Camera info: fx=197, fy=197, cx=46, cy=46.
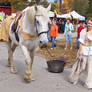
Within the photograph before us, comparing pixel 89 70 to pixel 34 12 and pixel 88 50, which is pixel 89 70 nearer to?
pixel 88 50

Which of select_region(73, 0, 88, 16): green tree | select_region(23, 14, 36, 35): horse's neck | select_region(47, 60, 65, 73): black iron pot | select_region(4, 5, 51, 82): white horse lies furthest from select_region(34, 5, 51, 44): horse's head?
select_region(73, 0, 88, 16): green tree

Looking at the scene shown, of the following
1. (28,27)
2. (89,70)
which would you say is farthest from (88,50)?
(28,27)

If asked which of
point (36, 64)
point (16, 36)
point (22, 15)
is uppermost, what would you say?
point (22, 15)

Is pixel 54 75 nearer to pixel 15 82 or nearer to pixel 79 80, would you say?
pixel 79 80

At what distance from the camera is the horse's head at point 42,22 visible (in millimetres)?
4680

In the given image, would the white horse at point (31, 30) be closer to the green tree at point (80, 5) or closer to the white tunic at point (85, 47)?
the white tunic at point (85, 47)

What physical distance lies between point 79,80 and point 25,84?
1648 millimetres

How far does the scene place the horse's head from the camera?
4.68 metres

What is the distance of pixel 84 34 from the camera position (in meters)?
5.25

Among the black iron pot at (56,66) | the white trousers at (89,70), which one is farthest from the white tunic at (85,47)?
the black iron pot at (56,66)

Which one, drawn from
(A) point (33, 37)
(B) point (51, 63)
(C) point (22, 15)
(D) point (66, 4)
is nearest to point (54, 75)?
(B) point (51, 63)

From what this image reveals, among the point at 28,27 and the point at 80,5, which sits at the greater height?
the point at 80,5

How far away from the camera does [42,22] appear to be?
4.71m

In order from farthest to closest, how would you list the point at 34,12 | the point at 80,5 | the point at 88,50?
the point at 80,5 < the point at 88,50 < the point at 34,12
